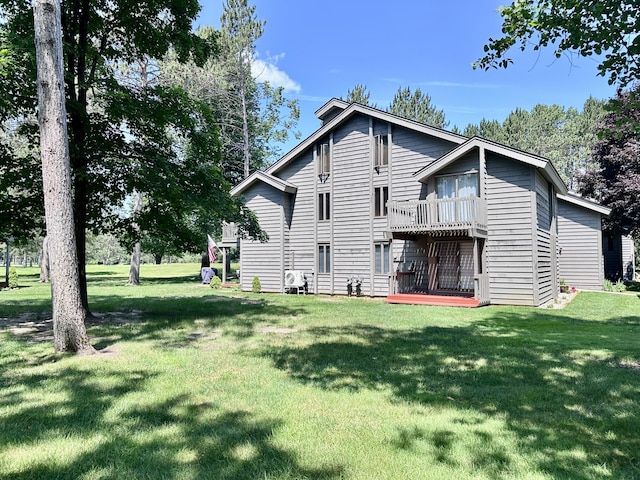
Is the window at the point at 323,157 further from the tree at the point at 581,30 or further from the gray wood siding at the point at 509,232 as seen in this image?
the tree at the point at 581,30

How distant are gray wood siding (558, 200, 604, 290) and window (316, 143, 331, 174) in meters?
12.0

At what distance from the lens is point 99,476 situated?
9.25 ft

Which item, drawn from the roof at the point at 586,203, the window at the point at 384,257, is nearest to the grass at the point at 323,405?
the window at the point at 384,257

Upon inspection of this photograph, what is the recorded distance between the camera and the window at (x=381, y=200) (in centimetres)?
1714

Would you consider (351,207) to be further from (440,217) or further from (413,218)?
(440,217)

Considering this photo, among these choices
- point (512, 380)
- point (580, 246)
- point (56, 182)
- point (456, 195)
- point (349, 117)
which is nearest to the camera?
point (512, 380)

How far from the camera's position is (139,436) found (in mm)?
3445

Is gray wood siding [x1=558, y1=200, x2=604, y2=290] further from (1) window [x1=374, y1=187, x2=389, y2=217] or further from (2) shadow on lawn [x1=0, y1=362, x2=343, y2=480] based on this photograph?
(2) shadow on lawn [x1=0, y1=362, x2=343, y2=480]

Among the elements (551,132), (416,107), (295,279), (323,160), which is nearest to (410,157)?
(323,160)

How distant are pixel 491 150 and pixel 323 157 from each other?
749 centimetres

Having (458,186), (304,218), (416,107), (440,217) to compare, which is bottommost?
(440,217)

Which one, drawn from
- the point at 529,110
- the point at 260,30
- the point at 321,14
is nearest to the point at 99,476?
the point at 321,14

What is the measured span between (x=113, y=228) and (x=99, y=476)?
9256 mm

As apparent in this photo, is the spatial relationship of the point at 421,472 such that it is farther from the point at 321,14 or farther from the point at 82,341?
the point at 321,14
